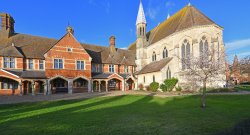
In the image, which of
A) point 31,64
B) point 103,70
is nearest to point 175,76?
point 103,70

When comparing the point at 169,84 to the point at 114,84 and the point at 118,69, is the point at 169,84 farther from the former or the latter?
the point at 118,69

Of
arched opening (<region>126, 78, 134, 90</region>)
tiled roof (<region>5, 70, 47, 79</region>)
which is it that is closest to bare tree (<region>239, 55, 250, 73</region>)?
arched opening (<region>126, 78, 134, 90</region>)

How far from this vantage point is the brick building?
26.6 meters

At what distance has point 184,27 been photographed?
30812 mm

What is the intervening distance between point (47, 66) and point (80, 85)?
688 cm

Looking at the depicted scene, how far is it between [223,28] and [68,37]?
86.5 feet

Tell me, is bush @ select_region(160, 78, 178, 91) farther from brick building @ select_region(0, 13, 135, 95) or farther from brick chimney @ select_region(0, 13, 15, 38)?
brick chimney @ select_region(0, 13, 15, 38)

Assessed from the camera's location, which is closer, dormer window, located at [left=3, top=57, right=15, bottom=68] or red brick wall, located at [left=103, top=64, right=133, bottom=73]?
dormer window, located at [left=3, top=57, right=15, bottom=68]

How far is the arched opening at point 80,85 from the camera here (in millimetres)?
31344

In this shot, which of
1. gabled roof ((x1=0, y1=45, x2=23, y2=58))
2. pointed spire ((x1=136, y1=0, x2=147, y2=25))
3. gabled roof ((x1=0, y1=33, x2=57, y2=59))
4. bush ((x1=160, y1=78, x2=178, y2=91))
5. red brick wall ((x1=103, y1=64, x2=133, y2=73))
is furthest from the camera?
pointed spire ((x1=136, y1=0, x2=147, y2=25))

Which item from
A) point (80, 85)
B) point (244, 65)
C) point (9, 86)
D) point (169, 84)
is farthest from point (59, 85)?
point (244, 65)

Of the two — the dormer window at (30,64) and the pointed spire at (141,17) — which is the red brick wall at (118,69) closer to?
the pointed spire at (141,17)

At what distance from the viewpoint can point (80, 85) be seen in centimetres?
3212

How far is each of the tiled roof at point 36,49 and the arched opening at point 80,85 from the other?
4663 millimetres
